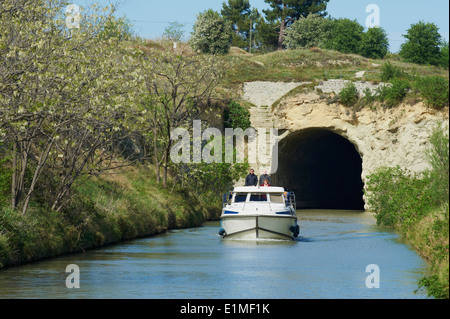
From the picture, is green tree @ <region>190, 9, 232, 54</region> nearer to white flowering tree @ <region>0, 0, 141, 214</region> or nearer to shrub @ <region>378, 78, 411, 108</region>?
shrub @ <region>378, 78, 411, 108</region>

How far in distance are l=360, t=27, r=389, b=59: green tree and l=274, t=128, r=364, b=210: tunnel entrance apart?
59.8ft

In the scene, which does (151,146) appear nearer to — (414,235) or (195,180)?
(195,180)

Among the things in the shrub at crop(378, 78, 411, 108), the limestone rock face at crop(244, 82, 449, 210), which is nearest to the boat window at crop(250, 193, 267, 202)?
the limestone rock face at crop(244, 82, 449, 210)

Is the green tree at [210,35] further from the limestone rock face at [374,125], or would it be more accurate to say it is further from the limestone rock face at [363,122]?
the limestone rock face at [374,125]

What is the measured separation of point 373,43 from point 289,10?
14.5m

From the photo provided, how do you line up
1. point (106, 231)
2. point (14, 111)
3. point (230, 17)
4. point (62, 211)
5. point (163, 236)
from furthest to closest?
point (230, 17)
point (163, 236)
point (106, 231)
point (62, 211)
point (14, 111)

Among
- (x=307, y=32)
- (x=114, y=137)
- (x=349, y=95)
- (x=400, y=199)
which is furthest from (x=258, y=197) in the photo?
(x=307, y=32)

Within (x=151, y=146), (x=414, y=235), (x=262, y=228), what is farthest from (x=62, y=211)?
(x=151, y=146)

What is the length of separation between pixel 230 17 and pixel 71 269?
9384 centimetres

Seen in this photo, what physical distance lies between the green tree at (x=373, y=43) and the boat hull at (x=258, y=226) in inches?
2499

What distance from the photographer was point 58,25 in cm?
2583

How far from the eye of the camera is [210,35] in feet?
283

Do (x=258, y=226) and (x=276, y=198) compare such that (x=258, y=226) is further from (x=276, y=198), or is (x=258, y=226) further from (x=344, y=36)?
(x=344, y=36)

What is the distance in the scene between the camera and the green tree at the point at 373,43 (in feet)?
310
